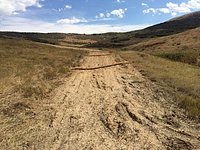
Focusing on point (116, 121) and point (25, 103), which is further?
point (25, 103)

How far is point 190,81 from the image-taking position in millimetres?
19781

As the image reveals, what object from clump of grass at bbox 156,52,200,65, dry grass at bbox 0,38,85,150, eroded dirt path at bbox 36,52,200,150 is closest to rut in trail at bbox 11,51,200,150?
eroded dirt path at bbox 36,52,200,150

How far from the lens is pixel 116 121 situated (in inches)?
473

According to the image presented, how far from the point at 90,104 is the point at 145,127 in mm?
3749

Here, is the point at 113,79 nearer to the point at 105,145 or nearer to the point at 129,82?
the point at 129,82

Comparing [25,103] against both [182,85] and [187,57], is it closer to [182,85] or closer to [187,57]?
[182,85]

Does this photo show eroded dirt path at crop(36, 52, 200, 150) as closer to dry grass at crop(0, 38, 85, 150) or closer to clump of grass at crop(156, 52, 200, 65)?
dry grass at crop(0, 38, 85, 150)

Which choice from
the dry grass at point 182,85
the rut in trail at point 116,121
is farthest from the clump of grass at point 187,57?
the rut in trail at point 116,121

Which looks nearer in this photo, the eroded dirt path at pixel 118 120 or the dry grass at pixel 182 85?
the eroded dirt path at pixel 118 120

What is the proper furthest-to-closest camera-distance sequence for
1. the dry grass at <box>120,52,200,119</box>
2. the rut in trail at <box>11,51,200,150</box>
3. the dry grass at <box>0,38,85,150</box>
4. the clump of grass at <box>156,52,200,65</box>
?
the clump of grass at <box>156,52,200,65</box> → the dry grass at <box>120,52,200,119</box> → the dry grass at <box>0,38,85,150</box> → the rut in trail at <box>11,51,200,150</box>

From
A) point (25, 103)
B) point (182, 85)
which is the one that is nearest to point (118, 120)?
point (25, 103)

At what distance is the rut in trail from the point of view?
988 cm

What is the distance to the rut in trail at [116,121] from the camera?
9.88 metres

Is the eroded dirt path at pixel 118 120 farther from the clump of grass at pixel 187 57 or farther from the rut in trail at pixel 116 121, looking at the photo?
the clump of grass at pixel 187 57
